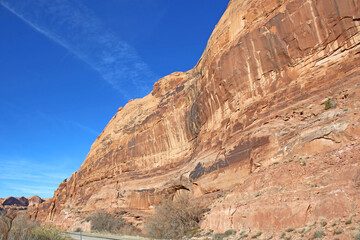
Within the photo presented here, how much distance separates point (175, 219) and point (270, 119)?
10270 mm

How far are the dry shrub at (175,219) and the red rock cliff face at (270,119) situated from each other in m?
1.68

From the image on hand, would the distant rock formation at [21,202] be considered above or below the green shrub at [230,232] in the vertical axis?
above

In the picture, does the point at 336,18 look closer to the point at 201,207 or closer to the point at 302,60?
the point at 302,60

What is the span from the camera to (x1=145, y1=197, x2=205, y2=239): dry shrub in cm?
2131

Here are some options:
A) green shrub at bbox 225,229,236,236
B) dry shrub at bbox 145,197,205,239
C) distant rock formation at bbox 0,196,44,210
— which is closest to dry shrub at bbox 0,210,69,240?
green shrub at bbox 225,229,236,236

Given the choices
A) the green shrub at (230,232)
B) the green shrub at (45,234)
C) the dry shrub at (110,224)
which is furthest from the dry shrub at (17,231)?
the dry shrub at (110,224)

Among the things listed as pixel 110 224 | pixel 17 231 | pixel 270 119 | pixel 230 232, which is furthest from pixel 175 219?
pixel 110 224

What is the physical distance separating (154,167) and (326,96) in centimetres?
2640

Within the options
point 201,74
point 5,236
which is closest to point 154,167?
point 201,74

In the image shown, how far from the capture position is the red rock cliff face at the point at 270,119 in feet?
45.4

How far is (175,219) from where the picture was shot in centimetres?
2222

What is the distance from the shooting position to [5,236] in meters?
10.2

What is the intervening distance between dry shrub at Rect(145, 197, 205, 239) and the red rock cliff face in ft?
5.50

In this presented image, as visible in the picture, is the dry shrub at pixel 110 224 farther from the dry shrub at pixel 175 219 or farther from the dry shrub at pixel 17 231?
the dry shrub at pixel 17 231
